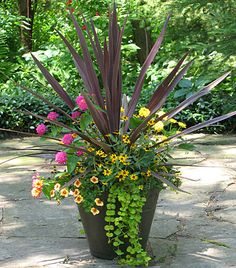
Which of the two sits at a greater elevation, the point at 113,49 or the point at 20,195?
the point at 113,49

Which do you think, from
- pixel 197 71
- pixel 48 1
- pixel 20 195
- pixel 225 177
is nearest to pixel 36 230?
pixel 20 195

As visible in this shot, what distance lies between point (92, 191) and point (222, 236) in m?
0.95

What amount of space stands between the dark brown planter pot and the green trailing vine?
0.06 meters

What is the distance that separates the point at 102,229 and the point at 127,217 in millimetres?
174

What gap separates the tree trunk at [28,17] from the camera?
1014cm

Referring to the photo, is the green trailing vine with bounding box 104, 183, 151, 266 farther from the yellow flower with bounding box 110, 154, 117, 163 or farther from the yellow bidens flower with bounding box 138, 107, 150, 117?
the yellow bidens flower with bounding box 138, 107, 150, 117

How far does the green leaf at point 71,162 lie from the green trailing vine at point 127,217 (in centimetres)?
22

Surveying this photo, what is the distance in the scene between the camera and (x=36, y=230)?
11.8ft

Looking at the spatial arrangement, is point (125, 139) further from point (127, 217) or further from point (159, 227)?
point (159, 227)

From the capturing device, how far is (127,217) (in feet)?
9.39

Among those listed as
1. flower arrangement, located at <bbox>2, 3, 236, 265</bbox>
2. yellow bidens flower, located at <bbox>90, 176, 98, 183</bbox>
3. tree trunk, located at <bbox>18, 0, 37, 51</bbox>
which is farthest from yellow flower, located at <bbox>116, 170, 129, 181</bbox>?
tree trunk, located at <bbox>18, 0, 37, 51</bbox>

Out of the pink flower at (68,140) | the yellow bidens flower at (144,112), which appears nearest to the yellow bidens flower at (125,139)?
the yellow bidens flower at (144,112)

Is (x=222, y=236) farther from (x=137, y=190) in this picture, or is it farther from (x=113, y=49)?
(x=113, y=49)

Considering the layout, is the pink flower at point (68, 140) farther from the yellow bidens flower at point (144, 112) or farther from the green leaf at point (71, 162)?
the yellow bidens flower at point (144, 112)
